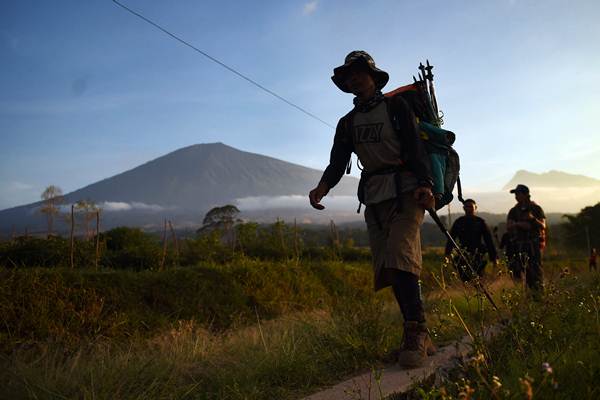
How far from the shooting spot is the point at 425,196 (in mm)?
3109

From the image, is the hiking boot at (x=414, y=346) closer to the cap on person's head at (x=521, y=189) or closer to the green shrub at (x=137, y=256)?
the cap on person's head at (x=521, y=189)

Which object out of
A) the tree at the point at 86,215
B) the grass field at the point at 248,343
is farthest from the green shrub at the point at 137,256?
the tree at the point at 86,215

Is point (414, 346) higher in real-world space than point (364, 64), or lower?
lower

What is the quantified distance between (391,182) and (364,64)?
2.83 ft

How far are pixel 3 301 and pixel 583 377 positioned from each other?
629 cm

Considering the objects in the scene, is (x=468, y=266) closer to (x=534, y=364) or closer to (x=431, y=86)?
(x=534, y=364)

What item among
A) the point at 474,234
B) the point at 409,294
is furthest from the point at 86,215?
the point at 409,294

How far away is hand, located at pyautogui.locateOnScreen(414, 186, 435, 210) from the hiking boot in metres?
0.77

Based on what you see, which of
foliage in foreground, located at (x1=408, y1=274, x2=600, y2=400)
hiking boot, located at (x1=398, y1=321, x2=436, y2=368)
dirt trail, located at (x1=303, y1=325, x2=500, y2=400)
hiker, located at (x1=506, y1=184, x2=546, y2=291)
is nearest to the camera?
foliage in foreground, located at (x1=408, y1=274, x2=600, y2=400)

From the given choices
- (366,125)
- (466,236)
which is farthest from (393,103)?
(466,236)

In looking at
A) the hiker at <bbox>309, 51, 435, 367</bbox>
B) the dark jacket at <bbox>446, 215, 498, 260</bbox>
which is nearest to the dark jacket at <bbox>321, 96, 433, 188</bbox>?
the hiker at <bbox>309, 51, 435, 367</bbox>

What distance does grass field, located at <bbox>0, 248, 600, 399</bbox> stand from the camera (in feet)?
7.04

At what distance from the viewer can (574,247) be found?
35469 millimetres

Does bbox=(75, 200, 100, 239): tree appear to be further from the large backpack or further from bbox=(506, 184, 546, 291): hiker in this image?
the large backpack
